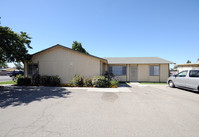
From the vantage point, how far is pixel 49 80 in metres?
9.73

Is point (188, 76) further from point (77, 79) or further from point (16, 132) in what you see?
point (16, 132)

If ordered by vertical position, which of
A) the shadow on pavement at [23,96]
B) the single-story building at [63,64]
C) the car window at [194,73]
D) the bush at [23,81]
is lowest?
the shadow on pavement at [23,96]

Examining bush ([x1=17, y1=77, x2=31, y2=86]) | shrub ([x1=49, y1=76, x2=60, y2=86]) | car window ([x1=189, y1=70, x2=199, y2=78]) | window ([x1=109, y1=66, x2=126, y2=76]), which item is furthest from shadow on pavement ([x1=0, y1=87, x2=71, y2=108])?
car window ([x1=189, y1=70, x2=199, y2=78])

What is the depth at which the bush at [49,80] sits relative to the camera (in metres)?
9.66

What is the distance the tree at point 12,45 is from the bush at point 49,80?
3.14m

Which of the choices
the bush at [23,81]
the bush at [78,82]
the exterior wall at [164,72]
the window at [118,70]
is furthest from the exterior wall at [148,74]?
the bush at [23,81]

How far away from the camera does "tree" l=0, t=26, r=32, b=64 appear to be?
7.80 m

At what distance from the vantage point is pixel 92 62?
10.3 m

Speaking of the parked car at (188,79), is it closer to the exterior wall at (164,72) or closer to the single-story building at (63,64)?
the exterior wall at (164,72)

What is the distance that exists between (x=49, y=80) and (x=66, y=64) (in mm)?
2612

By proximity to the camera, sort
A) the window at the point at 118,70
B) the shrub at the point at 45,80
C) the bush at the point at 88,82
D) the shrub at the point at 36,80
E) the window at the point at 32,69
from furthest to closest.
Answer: the window at the point at 118,70 < the window at the point at 32,69 < the shrub at the point at 36,80 < the shrub at the point at 45,80 < the bush at the point at 88,82

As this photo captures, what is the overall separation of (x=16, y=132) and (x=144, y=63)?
14167mm

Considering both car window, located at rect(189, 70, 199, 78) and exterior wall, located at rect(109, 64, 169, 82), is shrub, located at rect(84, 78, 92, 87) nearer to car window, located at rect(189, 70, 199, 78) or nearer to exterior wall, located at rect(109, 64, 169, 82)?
exterior wall, located at rect(109, 64, 169, 82)

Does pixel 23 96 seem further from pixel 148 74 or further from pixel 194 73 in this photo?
pixel 148 74
